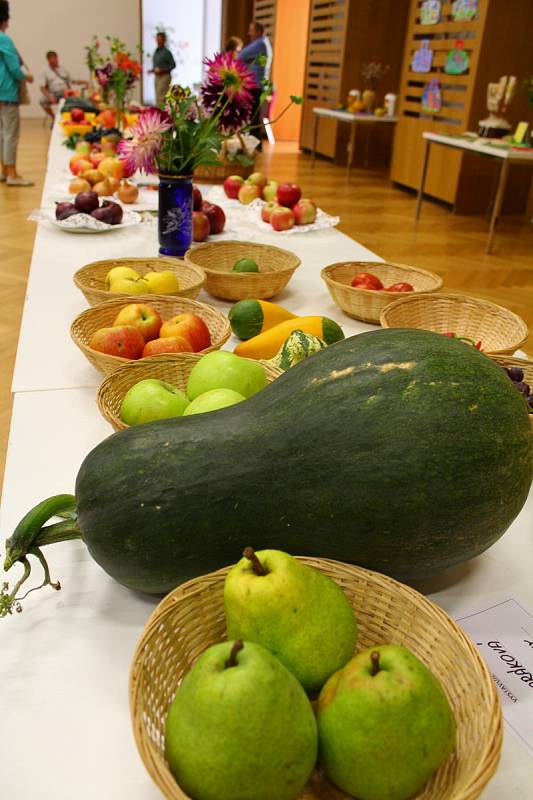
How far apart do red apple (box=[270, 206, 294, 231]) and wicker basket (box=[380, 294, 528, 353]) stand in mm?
1080

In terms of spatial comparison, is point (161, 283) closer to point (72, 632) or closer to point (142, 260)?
point (142, 260)

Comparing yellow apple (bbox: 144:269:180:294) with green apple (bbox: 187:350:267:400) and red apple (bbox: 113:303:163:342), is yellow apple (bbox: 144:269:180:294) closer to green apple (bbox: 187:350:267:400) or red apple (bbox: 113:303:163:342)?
red apple (bbox: 113:303:163:342)

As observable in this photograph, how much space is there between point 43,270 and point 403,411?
1522 millimetres

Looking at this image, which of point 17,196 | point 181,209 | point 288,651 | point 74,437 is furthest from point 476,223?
point 288,651

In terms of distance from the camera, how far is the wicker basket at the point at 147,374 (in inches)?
40.9

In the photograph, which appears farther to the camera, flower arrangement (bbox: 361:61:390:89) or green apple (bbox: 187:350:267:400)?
flower arrangement (bbox: 361:61:390:89)

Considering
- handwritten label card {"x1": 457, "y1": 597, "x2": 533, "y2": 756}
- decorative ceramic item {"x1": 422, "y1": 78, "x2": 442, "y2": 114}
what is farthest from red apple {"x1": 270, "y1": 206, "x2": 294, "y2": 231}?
decorative ceramic item {"x1": 422, "y1": 78, "x2": 442, "y2": 114}

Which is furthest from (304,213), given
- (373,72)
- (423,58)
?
(373,72)

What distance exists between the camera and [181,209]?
6.36ft

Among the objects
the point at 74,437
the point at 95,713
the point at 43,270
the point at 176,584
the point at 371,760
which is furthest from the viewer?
the point at 43,270

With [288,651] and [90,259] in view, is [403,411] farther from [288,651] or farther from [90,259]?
[90,259]

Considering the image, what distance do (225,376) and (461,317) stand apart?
829 millimetres

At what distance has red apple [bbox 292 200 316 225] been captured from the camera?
2576 mm

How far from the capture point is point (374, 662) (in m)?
0.52
